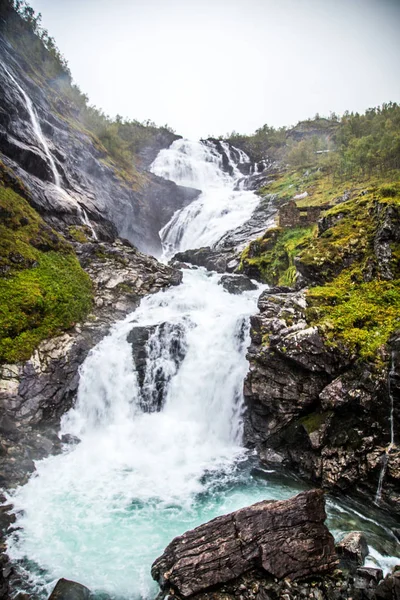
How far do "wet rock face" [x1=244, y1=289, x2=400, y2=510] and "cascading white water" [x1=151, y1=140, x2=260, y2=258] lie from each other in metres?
23.3

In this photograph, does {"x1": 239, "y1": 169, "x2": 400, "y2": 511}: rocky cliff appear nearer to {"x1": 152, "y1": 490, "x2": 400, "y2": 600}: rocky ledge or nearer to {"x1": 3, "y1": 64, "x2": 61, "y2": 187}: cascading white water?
{"x1": 152, "y1": 490, "x2": 400, "y2": 600}: rocky ledge

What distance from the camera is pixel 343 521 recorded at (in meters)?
10.2

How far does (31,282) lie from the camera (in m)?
17.2

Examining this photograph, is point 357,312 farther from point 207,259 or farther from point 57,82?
point 57,82

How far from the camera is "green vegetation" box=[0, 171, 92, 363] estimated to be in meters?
15.0

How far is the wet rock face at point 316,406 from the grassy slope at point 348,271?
0.72m

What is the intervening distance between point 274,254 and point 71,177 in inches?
844

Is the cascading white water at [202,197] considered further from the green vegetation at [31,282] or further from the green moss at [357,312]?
the green moss at [357,312]

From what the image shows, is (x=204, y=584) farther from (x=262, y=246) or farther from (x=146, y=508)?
(x=262, y=246)

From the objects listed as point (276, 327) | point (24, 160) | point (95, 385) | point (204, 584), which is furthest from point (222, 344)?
point (24, 160)

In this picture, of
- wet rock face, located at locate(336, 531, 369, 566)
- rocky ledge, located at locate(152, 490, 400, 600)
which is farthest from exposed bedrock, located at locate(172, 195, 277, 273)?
rocky ledge, located at locate(152, 490, 400, 600)

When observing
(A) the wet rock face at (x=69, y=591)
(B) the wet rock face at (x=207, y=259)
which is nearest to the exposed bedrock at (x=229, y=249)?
(B) the wet rock face at (x=207, y=259)

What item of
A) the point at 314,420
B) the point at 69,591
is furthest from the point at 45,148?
the point at 69,591

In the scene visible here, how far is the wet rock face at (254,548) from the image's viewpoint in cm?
735
